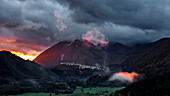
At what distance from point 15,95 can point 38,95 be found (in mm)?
22052

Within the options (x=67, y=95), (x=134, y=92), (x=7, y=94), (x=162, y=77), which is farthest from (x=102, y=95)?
(x=7, y=94)

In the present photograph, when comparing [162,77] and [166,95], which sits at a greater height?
[162,77]

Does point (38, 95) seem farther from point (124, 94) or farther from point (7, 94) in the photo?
point (124, 94)

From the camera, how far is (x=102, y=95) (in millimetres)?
191375

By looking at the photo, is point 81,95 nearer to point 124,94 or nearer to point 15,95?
point 124,94

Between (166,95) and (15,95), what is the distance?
465ft

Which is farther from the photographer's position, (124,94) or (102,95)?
(102,95)

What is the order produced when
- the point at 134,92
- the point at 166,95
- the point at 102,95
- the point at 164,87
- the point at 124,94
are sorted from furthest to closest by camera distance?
→ the point at 102,95 → the point at 124,94 → the point at 134,92 → the point at 164,87 → the point at 166,95

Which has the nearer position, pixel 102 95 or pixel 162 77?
pixel 162 77

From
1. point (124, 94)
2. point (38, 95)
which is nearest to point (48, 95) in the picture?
point (38, 95)

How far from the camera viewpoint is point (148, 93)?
130625 mm

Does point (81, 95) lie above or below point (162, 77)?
below

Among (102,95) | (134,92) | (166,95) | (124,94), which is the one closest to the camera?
(166,95)

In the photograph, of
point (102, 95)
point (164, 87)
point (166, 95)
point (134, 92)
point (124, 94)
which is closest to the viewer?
point (166, 95)
